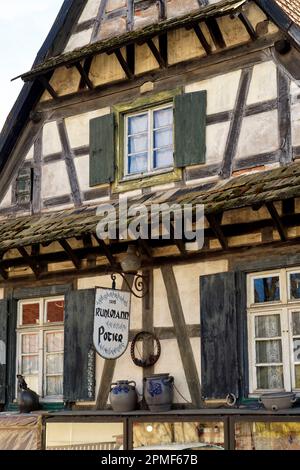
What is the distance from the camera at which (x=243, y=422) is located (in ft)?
35.1

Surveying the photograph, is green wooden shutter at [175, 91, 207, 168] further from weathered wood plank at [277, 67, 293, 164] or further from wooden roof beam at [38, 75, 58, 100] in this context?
wooden roof beam at [38, 75, 58, 100]

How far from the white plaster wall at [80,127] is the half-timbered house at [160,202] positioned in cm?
2

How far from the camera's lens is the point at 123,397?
1191 cm

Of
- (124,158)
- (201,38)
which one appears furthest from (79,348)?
(201,38)

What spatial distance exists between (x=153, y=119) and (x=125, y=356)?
3.38 m

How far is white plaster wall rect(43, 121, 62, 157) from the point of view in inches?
559

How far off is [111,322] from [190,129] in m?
2.89

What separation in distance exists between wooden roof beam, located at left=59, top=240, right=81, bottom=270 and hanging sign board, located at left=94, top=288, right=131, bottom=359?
1204 mm

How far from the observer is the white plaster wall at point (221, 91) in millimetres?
12297

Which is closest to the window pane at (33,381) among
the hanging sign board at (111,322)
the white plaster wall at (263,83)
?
the hanging sign board at (111,322)

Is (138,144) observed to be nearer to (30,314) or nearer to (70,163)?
(70,163)

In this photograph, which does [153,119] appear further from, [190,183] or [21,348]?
[21,348]

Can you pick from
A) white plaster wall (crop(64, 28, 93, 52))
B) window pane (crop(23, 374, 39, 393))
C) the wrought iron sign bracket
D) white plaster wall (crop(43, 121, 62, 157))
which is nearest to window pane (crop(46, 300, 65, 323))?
window pane (crop(23, 374, 39, 393))
